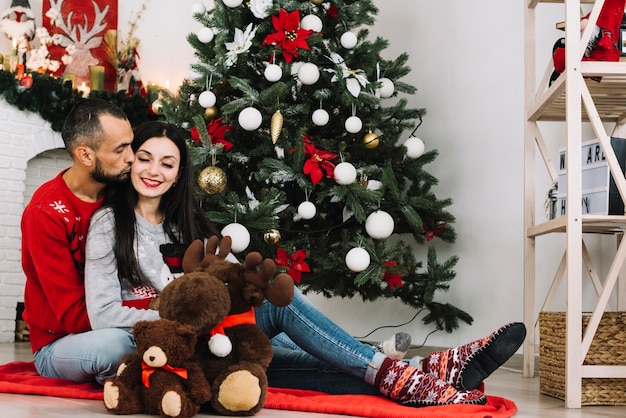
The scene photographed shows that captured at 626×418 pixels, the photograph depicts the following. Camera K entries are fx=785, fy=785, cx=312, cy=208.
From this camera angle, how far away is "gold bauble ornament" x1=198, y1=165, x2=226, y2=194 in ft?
8.87

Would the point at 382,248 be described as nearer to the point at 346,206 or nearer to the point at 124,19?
the point at 346,206

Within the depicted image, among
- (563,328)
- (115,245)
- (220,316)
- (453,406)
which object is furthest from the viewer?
(563,328)

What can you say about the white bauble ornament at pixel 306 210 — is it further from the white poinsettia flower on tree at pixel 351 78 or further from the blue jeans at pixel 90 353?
the blue jeans at pixel 90 353

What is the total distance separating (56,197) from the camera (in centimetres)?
189

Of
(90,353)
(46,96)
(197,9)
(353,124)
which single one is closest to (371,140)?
(353,124)

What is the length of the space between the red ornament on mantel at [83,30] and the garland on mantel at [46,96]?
24 centimetres

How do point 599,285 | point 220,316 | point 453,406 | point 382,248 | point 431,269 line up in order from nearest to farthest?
point 220,316
point 453,406
point 599,285
point 382,248
point 431,269

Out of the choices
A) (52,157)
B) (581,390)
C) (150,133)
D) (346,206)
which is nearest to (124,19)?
(52,157)

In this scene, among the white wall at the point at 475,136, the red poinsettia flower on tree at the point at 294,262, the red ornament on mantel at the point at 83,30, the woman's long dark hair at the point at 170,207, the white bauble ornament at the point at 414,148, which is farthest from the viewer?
the red ornament on mantel at the point at 83,30

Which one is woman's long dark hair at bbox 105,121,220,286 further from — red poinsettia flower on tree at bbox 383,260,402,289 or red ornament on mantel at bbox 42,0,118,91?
red ornament on mantel at bbox 42,0,118,91

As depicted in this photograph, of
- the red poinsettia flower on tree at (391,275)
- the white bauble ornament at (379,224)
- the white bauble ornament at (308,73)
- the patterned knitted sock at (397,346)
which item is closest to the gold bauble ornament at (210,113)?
the white bauble ornament at (308,73)

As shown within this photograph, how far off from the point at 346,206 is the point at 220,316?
4.35 feet

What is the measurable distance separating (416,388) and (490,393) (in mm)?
528

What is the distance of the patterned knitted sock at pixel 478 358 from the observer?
180 cm
